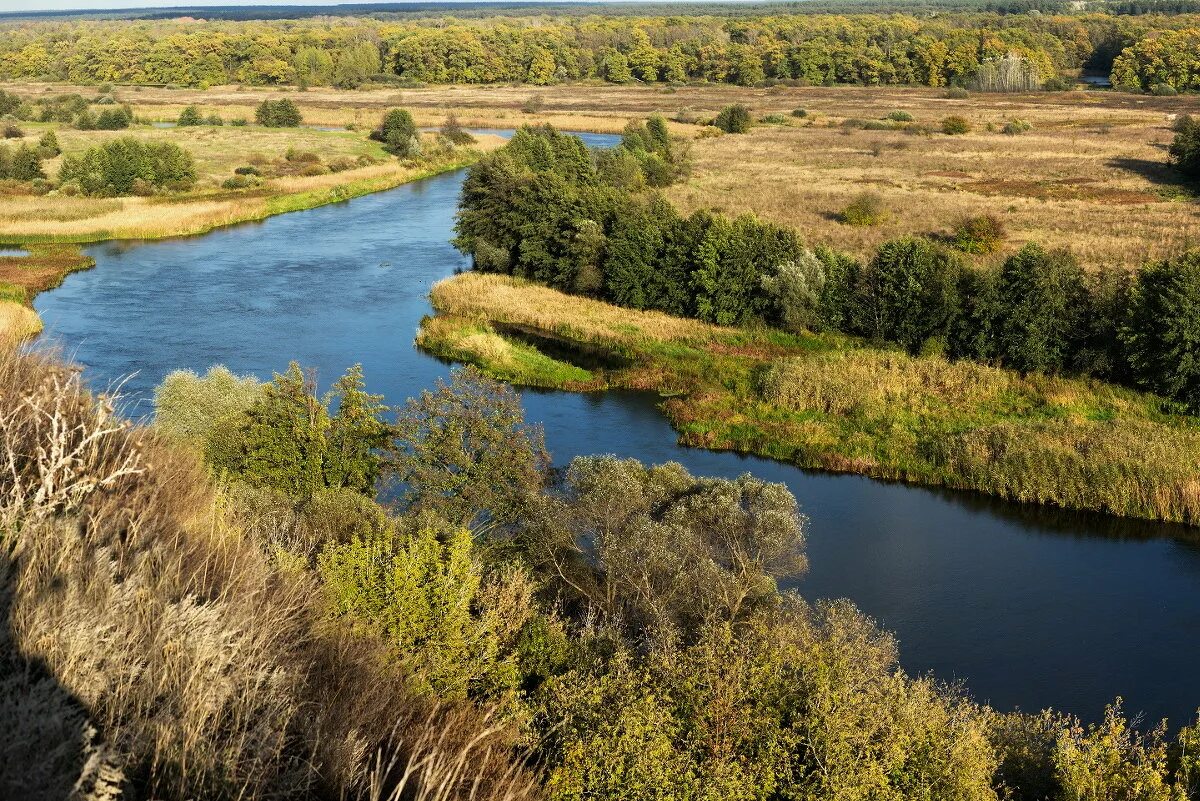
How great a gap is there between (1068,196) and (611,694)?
6523 centimetres

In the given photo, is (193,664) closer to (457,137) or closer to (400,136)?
(400,136)

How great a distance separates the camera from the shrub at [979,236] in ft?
175

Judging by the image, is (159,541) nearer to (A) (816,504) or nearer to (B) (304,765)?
(B) (304,765)

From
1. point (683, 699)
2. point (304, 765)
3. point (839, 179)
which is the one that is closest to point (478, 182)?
point (839, 179)

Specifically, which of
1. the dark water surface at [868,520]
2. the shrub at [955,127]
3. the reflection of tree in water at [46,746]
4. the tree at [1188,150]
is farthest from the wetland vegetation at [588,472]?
the shrub at [955,127]

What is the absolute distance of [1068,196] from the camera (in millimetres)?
68938

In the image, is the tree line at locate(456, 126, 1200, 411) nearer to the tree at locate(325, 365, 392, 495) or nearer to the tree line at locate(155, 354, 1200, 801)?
the tree line at locate(155, 354, 1200, 801)

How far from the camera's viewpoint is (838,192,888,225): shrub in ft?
204

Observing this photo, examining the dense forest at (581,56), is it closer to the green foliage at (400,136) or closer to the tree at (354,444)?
the green foliage at (400,136)

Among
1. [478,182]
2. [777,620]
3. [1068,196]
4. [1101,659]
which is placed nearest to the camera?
[777,620]

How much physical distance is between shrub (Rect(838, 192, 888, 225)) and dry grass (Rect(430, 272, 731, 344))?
2024 cm

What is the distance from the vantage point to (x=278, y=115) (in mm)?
111188

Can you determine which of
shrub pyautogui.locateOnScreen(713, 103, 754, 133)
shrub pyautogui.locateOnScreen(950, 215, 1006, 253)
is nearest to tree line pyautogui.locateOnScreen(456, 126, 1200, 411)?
shrub pyautogui.locateOnScreen(950, 215, 1006, 253)

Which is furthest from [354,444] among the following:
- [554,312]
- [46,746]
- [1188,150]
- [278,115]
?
[278,115]
